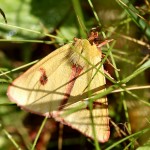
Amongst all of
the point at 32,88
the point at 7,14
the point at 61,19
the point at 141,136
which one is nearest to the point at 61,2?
the point at 61,19

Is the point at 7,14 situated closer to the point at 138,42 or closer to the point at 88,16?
the point at 88,16

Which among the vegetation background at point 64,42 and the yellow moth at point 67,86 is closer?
the yellow moth at point 67,86

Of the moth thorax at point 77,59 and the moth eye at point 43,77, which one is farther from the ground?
the moth thorax at point 77,59

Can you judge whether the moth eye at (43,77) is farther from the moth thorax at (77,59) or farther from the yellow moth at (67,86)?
the moth thorax at (77,59)

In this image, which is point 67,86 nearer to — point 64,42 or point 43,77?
point 43,77

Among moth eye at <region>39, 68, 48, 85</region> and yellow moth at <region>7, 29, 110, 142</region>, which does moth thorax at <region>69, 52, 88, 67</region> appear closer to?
yellow moth at <region>7, 29, 110, 142</region>

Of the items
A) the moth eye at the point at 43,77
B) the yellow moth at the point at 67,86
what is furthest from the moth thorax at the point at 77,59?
the moth eye at the point at 43,77
